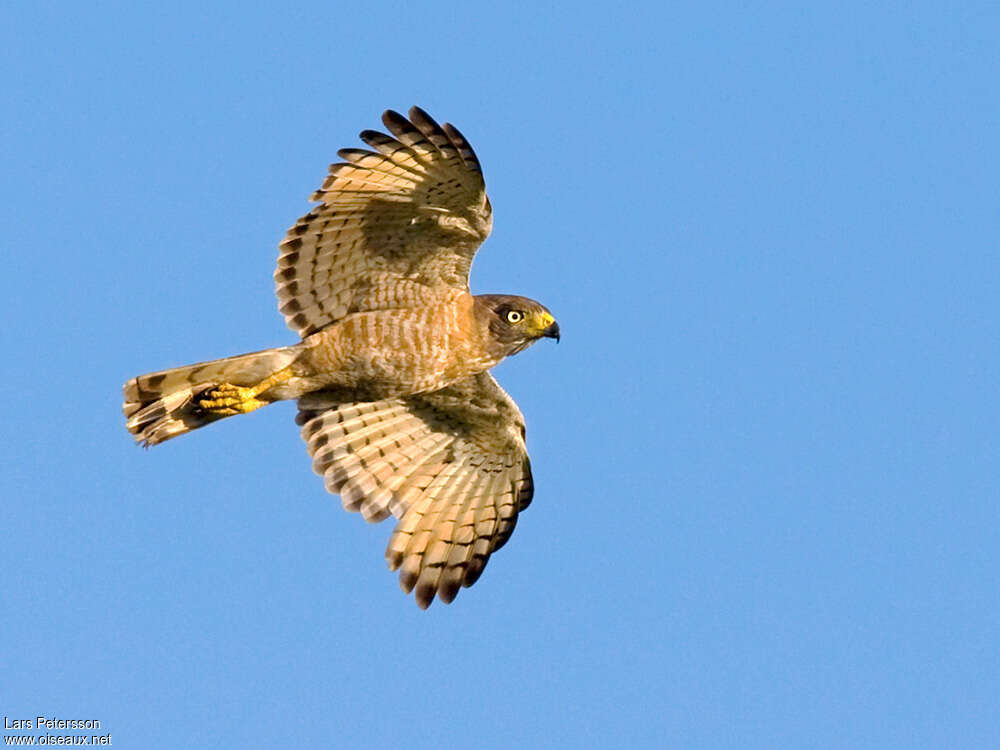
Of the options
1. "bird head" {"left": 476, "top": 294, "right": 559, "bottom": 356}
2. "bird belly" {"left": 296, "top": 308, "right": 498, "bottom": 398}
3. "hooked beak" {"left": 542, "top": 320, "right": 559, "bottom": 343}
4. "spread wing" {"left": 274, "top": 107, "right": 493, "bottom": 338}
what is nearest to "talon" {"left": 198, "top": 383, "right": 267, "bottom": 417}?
"bird belly" {"left": 296, "top": 308, "right": 498, "bottom": 398}

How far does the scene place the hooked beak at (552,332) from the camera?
36.9ft

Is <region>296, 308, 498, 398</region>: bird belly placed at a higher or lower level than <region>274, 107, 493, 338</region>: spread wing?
lower

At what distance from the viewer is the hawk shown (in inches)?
412

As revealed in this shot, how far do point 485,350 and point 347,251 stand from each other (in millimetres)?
1148

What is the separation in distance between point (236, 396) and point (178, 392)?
0.39 meters

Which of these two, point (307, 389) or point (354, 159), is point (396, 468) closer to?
point (307, 389)

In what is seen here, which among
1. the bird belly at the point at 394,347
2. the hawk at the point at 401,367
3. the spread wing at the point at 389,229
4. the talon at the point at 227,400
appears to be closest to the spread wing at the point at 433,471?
the hawk at the point at 401,367

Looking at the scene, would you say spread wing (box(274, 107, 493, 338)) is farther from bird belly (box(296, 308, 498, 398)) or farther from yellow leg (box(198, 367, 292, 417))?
yellow leg (box(198, 367, 292, 417))

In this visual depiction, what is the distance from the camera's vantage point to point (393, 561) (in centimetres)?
1209

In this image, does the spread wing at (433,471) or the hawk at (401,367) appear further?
the spread wing at (433,471)

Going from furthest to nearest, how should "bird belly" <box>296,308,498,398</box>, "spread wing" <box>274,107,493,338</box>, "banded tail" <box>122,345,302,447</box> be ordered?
"bird belly" <box>296,308,498,398</box>, "banded tail" <box>122,345,302,447</box>, "spread wing" <box>274,107,493,338</box>

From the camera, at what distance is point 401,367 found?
11.1 m

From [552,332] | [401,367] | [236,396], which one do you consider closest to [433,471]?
[401,367]

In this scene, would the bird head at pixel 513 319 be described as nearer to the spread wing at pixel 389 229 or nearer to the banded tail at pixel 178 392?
the spread wing at pixel 389 229
